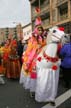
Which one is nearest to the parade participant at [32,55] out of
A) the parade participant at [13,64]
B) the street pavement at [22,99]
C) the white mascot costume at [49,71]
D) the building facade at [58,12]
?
the street pavement at [22,99]

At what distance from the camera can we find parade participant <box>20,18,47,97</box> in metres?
9.57

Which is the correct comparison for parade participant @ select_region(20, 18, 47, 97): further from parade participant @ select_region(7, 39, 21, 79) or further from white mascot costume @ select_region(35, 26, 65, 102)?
parade participant @ select_region(7, 39, 21, 79)

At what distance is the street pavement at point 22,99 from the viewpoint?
897cm

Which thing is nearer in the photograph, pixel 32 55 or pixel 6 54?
pixel 32 55

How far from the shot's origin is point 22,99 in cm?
984

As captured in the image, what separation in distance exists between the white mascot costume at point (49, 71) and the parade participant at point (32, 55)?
79 centimetres

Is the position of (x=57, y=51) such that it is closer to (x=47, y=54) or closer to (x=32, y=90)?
(x=47, y=54)

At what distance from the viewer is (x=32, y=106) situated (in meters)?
8.90

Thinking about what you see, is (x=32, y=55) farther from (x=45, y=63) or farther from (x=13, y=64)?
(x=13, y=64)

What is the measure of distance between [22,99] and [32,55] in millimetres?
1132

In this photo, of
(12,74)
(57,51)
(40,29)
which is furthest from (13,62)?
(57,51)

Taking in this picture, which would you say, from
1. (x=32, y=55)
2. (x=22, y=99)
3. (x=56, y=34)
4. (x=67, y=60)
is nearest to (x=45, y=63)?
(x=56, y=34)

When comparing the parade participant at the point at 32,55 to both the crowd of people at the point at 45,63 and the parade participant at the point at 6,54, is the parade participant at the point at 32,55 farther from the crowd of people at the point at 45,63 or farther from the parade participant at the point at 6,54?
the parade participant at the point at 6,54

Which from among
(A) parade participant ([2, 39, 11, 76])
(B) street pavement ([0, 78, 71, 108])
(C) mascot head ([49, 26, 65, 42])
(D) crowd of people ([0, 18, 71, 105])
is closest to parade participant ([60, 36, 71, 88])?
(D) crowd of people ([0, 18, 71, 105])
